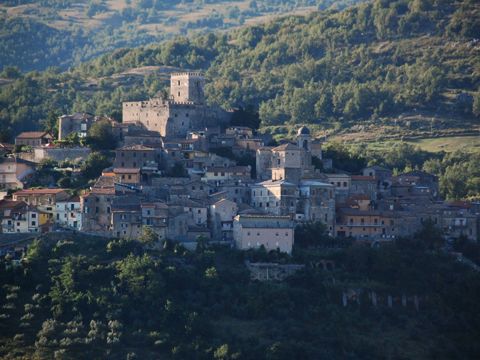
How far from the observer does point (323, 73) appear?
13462cm

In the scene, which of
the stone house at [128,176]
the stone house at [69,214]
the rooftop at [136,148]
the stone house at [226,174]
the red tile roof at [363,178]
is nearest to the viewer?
the stone house at [69,214]

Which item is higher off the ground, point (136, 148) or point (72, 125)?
point (72, 125)

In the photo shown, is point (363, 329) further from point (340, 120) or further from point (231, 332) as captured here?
point (340, 120)

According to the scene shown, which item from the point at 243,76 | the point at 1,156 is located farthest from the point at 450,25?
the point at 1,156

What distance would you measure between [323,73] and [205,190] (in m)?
60.1

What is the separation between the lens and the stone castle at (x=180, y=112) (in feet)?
274

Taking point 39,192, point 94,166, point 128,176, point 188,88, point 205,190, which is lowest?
point 39,192

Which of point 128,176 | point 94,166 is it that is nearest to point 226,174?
point 128,176

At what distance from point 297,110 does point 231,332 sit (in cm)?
5318

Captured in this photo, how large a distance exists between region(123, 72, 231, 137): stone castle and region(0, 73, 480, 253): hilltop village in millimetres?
55

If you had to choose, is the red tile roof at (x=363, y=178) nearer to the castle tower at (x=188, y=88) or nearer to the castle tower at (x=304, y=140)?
the castle tower at (x=304, y=140)

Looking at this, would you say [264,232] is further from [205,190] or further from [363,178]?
[363,178]

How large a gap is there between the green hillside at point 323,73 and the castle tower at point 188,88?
14.5 metres

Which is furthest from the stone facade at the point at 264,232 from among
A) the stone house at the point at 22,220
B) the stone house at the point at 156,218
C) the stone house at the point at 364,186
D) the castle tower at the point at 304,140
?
the castle tower at the point at 304,140
